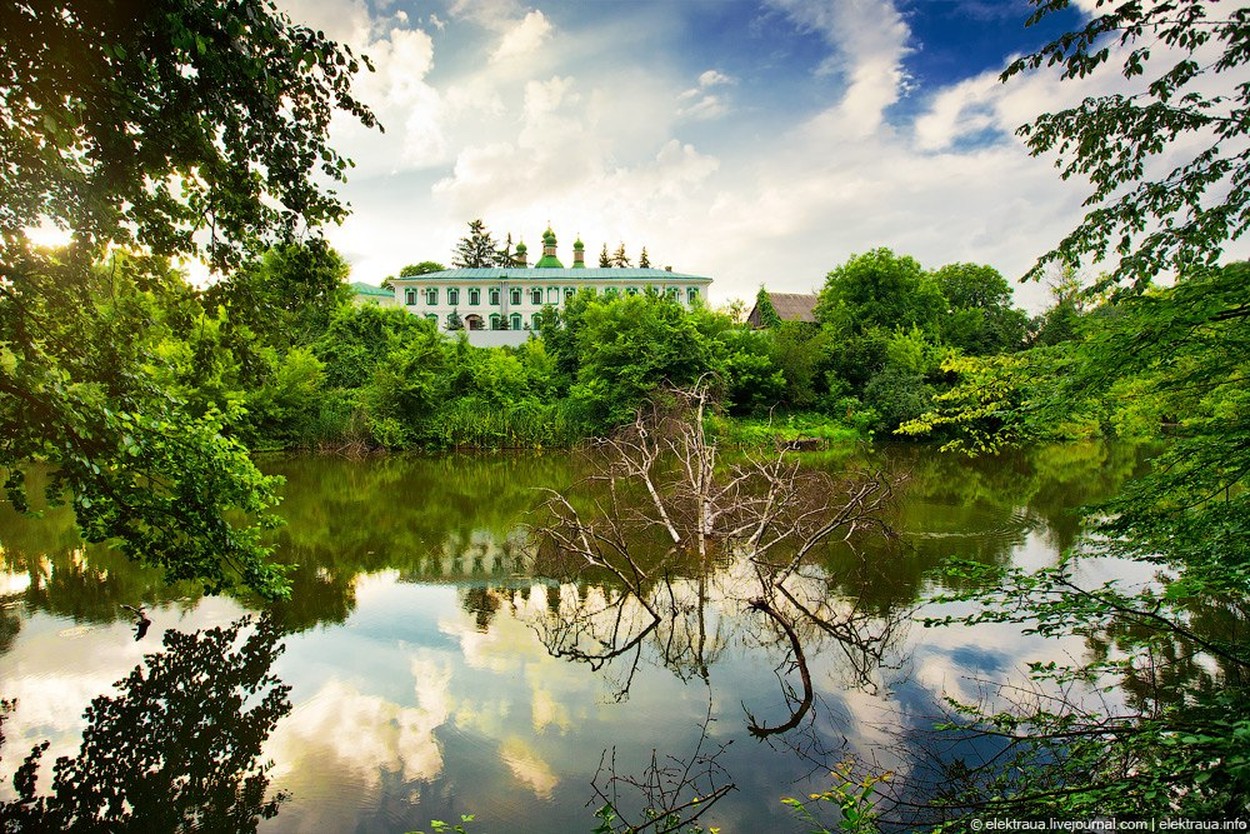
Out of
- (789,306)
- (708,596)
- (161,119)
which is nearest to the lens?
(161,119)

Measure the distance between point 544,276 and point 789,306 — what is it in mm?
22381

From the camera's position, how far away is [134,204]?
5773 mm

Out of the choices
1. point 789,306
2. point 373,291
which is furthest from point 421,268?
point 789,306

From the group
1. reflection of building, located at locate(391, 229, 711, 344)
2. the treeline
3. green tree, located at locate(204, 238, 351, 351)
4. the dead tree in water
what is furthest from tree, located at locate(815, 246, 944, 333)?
green tree, located at locate(204, 238, 351, 351)

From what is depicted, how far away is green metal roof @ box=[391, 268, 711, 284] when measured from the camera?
58281 millimetres

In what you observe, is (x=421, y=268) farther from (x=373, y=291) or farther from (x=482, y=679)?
(x=482, y=679)

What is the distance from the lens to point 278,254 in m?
6.45

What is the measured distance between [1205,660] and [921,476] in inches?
601

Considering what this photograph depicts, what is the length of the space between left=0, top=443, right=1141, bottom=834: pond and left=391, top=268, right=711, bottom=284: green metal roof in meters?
46.9

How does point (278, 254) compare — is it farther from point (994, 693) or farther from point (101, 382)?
point (994, 693)

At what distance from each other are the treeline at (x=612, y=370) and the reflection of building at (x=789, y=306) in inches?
379

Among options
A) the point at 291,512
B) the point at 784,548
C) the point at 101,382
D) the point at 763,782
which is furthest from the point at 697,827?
the point at 291,512

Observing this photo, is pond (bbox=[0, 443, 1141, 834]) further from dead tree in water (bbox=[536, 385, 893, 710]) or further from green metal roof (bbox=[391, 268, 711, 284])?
green metal roof (bbox=[391, 268, 711, 284])

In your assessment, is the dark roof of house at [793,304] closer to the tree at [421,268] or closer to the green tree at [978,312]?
the green tree at [978,312]
